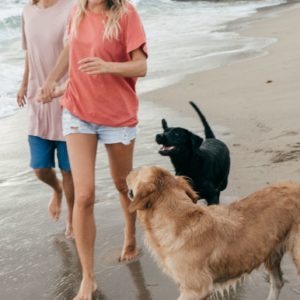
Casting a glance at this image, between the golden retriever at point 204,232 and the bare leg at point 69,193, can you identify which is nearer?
the golden retriever at point 204,232

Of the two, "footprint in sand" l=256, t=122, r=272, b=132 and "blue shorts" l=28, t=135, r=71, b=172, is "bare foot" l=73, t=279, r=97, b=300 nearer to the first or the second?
"blue shorts" l=28, t=135, r=71, b=172

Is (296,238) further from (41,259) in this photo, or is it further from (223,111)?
(223,111)

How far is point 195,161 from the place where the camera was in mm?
5137

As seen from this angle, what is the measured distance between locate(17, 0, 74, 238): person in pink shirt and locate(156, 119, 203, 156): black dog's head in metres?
0.89

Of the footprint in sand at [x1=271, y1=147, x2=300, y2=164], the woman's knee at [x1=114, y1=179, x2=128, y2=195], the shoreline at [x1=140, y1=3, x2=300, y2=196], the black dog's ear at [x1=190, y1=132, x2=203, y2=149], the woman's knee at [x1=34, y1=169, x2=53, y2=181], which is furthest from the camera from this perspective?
the shoreline at [x1=140, y1=3, x2=300, y2=196]

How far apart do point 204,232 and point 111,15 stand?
1.45 m

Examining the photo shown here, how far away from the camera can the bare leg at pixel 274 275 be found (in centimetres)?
365

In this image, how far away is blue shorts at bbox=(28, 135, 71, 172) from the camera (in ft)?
15.1

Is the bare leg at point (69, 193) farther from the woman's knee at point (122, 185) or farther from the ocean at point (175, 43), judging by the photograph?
the ocean at point (175, 43)

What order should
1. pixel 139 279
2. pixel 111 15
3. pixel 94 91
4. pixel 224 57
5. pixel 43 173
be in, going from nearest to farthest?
pixel 111 15
pixel 94 91
pixel 139 279
pixel 43 173
pixel 224 57

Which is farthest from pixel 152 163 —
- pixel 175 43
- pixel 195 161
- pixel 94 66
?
pixel 175 43

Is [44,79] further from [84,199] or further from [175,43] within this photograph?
[175,43]

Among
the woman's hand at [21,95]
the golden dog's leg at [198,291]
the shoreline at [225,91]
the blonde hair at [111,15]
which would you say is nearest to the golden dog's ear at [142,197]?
the golden dog's leg at [198,291]

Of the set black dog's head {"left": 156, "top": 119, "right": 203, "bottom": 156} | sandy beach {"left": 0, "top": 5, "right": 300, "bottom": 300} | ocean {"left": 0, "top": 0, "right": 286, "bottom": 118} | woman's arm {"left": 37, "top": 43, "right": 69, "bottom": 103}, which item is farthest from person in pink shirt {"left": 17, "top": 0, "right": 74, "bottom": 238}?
ocean {"left": 0, "top": 0, "right": 286, "bottom": 118}
